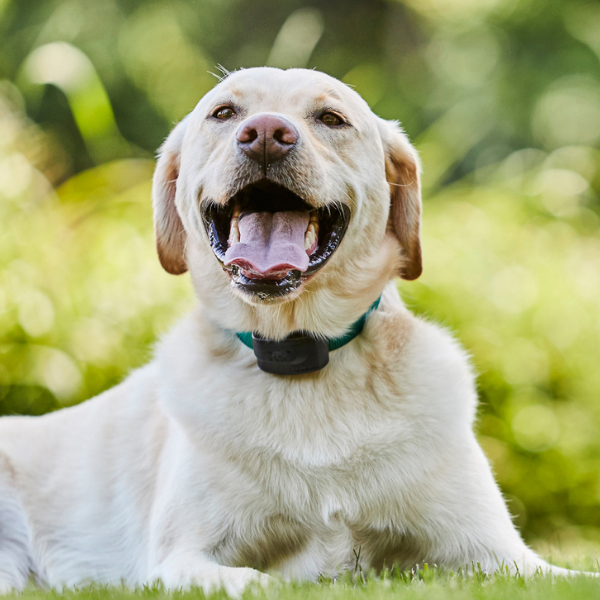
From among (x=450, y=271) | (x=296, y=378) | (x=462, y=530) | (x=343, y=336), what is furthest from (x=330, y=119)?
(x=450, y=271)

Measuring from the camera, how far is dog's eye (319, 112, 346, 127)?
271 cm

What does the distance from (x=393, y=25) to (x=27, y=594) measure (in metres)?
9.88

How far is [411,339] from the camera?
2799mm

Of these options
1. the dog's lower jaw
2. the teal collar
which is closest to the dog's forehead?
the dog's lower jaw

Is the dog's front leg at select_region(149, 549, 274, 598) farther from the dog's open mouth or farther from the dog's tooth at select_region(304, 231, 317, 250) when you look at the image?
the dog's tooth at select_region(304, 231, 317, 250)

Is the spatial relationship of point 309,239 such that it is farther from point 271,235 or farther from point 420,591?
point 420,591

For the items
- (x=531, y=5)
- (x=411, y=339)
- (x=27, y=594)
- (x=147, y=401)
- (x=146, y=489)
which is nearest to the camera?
(x=27, y=594)

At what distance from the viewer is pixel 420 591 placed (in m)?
1.92

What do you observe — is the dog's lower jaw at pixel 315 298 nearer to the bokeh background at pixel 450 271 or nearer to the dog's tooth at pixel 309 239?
the dog's tooth at pixel 309 239

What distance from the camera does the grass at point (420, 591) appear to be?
186cm

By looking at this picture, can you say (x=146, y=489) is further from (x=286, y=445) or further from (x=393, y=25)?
(x=393, y=25)

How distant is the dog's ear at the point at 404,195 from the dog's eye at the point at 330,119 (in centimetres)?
28

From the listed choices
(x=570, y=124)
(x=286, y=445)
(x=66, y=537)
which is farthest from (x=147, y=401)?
(x=570, y=124)

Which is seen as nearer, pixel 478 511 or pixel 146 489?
pixel 478 511
